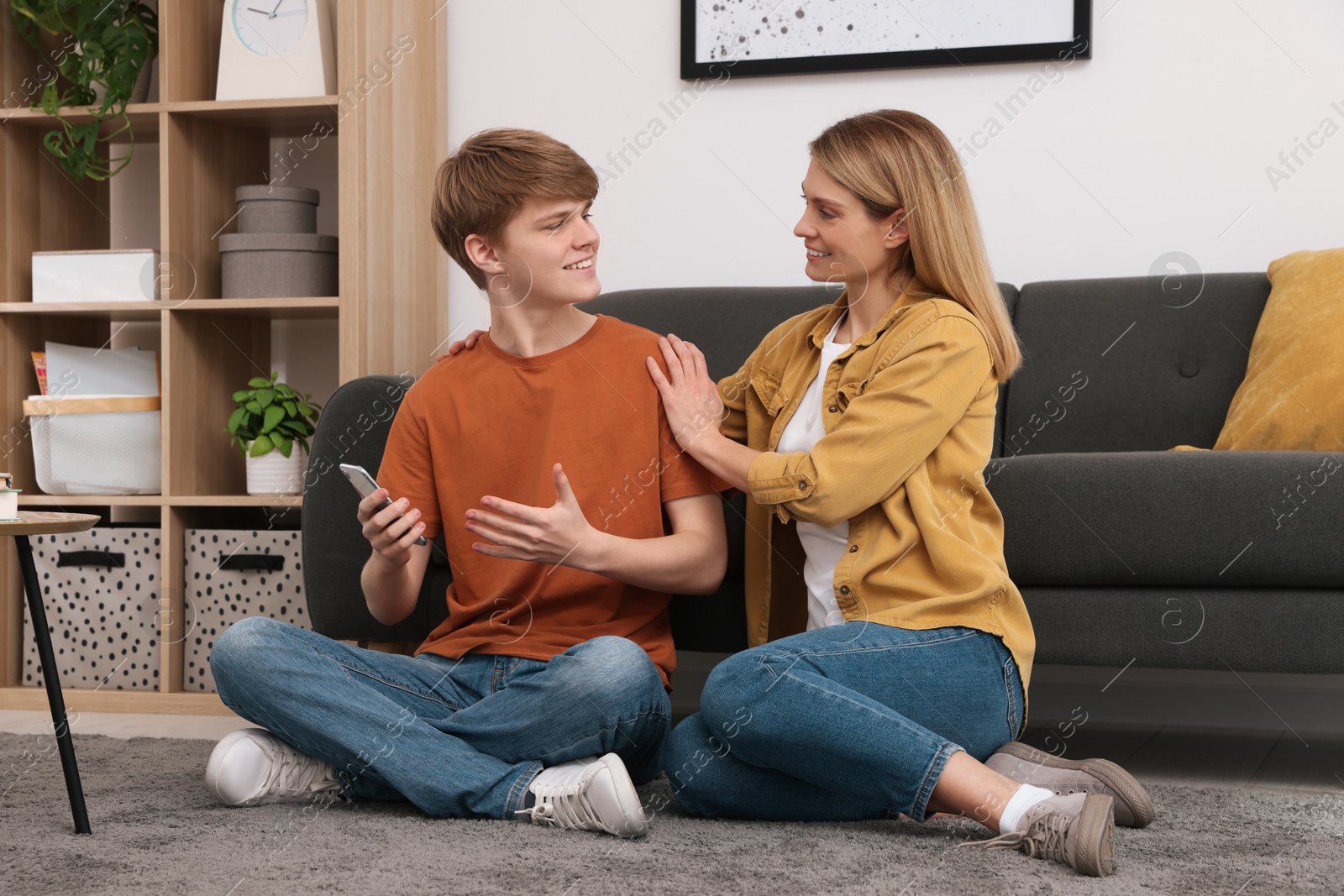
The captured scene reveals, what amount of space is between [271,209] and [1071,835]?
189 cm

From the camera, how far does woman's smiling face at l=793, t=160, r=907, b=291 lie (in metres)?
1.44

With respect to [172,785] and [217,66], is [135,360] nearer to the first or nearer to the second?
[217,66]

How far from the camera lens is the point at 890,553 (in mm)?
1350

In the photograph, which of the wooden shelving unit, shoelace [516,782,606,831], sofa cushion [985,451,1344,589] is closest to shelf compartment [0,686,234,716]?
the wooden shelving unit

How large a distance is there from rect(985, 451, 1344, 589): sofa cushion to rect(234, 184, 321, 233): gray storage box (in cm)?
147

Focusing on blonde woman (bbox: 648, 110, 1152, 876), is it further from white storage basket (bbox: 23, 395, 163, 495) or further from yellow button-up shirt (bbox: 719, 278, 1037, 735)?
white storage basket (bbox: 23, 395, 163, 495)

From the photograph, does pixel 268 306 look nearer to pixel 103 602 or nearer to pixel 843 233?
pixel 103 602

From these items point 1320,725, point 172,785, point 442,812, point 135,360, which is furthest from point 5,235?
point 1320,725

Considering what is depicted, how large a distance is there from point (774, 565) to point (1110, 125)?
134 centimetres

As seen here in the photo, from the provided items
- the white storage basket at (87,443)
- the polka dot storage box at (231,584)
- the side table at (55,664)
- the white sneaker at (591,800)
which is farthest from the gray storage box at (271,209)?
the white sneaker at (591,800)

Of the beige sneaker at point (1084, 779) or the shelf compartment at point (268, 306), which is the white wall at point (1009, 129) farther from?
the beige sneaker at point (1084, 779)

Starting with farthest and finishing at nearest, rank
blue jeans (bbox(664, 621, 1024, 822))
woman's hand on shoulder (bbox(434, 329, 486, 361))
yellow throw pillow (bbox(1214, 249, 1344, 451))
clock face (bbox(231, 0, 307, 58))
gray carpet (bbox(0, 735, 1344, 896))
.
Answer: clock face (bbox(231, 0, 307, 58))
yellow throw pillow (bbox(1214, 249, 1344, 451))
woman's hand on shoulder (bbox(434, 329, 486, 361))
blue jeans (bbox(664, 621, 1024, 822))
gray carpet (bbox(0, 735, 1344, 896))

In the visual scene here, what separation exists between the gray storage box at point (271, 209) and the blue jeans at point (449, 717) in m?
1.21

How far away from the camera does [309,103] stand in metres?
2.33
